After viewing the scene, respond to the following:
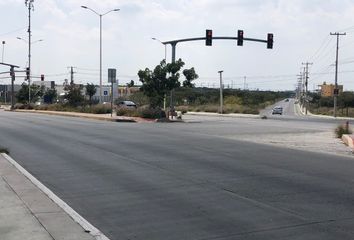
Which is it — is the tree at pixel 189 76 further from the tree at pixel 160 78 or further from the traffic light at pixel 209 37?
the traffic light at pixel 209 37

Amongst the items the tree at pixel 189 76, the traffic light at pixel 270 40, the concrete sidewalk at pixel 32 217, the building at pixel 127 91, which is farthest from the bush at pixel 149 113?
the building at pixel 127 91

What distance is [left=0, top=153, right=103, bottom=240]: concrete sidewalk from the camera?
7.03m

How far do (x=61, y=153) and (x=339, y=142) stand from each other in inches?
492

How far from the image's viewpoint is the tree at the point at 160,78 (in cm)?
4556

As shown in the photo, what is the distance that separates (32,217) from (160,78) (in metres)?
38.0

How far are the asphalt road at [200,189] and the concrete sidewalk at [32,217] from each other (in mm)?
410

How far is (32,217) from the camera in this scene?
26.4ft

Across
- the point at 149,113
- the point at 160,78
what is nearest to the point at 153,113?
the point at 149,113

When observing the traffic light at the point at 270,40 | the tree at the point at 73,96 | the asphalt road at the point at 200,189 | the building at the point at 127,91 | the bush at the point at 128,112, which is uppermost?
the traffic light at the point at 270,40

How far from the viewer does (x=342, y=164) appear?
50.8 ft

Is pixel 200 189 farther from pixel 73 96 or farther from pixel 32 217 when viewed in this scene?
pixel 73 96

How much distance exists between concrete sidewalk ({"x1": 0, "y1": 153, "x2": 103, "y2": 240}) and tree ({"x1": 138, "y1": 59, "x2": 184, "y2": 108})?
3474 cm

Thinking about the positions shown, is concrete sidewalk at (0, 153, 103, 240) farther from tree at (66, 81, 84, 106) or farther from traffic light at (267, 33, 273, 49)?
tree at (66, 81, 84, 106)

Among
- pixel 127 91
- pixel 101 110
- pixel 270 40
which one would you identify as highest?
pixel 270 40
